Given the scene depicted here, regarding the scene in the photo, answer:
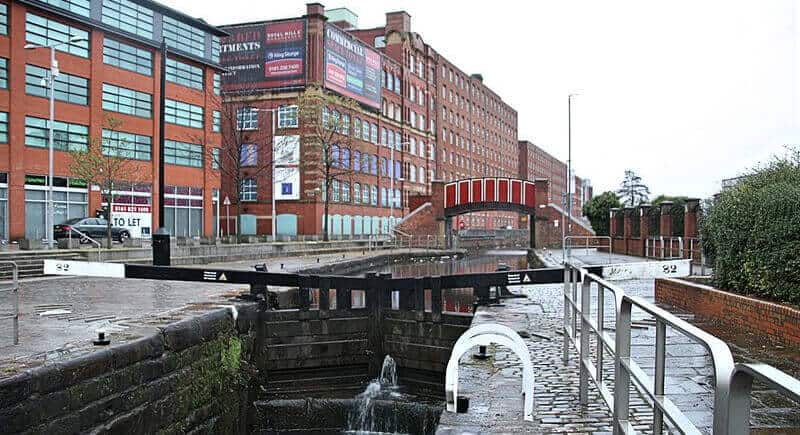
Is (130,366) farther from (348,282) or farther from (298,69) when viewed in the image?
(298,69)

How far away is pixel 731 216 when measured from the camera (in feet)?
38.3

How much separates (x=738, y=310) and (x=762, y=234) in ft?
4.05

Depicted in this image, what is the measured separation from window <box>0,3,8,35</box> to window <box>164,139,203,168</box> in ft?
39.8

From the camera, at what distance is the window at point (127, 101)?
39188 mm

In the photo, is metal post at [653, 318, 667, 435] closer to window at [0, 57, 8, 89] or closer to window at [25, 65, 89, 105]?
window at [0, 57, 8, 89]

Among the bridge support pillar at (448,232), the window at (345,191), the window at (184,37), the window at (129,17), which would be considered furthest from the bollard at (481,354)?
the window at (345,191)

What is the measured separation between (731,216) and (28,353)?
428 inches

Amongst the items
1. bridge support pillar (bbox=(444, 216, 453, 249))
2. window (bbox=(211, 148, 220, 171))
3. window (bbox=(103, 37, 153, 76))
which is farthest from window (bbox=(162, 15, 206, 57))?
bridge support pillar (bbox=(444, 216, 453, 249))

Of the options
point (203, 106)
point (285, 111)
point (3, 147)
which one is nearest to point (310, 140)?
point (285, 111)

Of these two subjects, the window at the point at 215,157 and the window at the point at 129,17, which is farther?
the window at the point at 215,157

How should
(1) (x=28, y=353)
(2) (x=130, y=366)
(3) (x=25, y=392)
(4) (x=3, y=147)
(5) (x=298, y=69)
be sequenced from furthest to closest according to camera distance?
(5) (x=298, y=69) → (4) (x=3, y=147) → (2) (x=130, y=366) → (1) (x=28, y=353) → (3) (x=25, y=392)

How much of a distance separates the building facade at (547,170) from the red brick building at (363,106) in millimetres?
38825

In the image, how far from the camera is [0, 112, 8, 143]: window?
3328 centimetres

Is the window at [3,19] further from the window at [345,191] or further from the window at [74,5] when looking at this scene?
Result: the window at [345,191]
